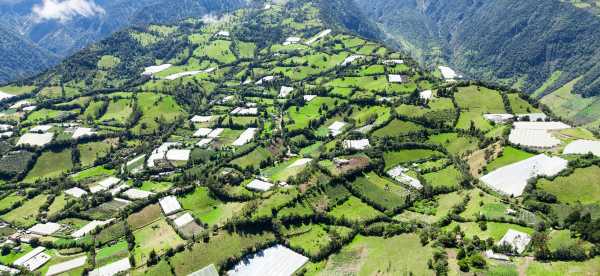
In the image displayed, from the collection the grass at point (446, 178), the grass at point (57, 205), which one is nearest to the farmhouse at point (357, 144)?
the grass at point (446, 178)

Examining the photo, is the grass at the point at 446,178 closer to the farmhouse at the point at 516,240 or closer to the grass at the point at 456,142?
the grass at the point at 456,142

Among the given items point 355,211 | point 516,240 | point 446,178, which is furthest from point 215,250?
point 446,178

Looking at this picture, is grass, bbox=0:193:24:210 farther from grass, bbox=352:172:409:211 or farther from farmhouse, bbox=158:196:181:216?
grass, bbox=352:172:409:211

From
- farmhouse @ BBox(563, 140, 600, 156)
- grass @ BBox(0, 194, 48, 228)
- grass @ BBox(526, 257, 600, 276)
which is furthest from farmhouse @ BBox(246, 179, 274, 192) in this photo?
farmhouse @ BBox(563, 140, 600, 156)

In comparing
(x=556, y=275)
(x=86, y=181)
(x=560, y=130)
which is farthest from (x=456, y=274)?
(x=86, y=181)

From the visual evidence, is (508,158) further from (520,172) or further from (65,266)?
(65,266)

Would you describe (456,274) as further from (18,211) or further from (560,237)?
(18,211)
